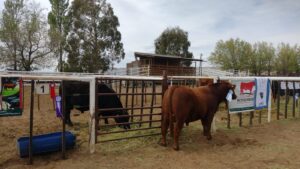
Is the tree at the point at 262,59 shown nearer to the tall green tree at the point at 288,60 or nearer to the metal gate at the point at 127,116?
the tall green tree at the point at 288,60

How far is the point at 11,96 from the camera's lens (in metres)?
4.12

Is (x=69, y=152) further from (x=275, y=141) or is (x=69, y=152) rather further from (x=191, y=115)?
(x=275, y=141)

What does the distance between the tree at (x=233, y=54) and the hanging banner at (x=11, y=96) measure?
40581 millimetres

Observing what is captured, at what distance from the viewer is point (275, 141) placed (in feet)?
18.5

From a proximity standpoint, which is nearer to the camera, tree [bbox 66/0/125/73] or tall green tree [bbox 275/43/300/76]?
tree [bbox 66/0/125/73]

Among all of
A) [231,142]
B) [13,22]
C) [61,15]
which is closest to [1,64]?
[13,22]

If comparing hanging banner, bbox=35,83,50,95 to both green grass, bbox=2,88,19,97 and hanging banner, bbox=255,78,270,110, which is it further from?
hanging banner, bbox=255,78,270,110

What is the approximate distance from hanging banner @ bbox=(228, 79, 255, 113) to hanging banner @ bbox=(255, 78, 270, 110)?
21 cm

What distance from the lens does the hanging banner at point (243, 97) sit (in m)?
6.52

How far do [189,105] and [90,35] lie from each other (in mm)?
26442

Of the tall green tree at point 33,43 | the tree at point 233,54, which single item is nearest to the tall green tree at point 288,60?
the tree at point 233,54

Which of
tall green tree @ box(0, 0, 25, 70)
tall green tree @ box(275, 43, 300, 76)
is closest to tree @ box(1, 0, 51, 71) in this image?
tall green tree @ box(0, 0, 25, 70)

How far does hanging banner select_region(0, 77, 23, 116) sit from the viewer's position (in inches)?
159

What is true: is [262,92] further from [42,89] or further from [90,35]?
[90,35]
